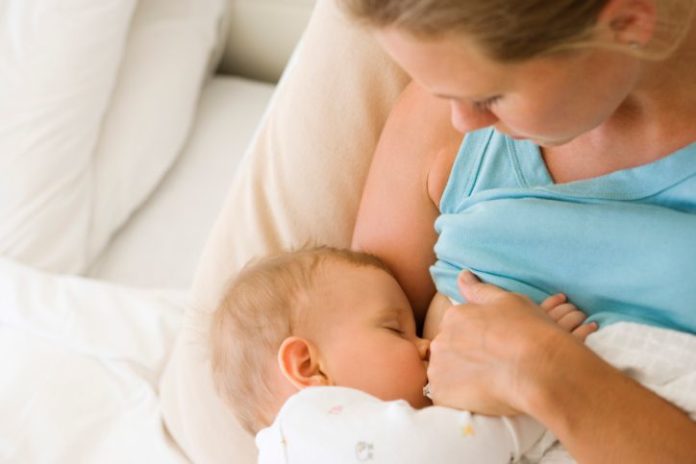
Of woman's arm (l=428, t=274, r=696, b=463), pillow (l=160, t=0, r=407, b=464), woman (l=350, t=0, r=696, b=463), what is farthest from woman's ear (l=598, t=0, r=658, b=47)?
pillow (l=160, t=0, r=407, b=464)

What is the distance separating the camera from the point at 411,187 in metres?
1.28

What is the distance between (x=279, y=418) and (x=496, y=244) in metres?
0.35

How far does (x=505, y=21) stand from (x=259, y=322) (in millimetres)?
558

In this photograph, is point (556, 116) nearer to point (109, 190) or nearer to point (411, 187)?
point (411, 187)

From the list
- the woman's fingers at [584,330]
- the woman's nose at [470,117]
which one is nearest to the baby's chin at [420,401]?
the woman's fingers at [584,330]

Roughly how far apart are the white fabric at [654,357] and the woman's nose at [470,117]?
0.92 feet

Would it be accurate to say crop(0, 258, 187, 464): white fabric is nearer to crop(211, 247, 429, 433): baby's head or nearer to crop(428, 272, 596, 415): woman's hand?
crop(211, 247, 429, 433): baby's head

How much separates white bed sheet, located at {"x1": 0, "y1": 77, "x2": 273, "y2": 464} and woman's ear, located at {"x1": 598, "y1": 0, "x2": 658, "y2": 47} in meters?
1.00

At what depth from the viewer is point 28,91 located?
1.86 meters

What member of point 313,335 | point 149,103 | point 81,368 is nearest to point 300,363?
point 313,335

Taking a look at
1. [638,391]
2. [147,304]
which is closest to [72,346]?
[147,304]

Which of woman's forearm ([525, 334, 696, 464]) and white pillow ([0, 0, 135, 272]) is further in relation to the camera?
white pillow ([0, 0, 135, 272])

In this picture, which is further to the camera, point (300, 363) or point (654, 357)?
point (300, 363)

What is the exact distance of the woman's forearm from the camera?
0.90 meters
